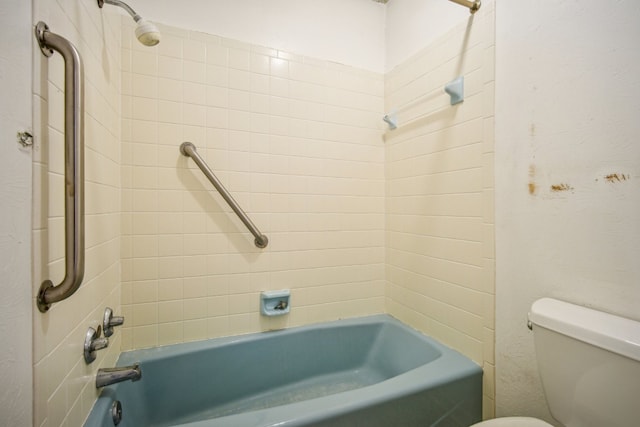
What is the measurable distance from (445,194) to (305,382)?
121 centimetres

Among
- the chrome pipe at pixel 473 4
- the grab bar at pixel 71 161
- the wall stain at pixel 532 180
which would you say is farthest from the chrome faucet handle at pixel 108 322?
the chrome pipe at pixel 473 4

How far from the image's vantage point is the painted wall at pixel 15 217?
48 centimetres

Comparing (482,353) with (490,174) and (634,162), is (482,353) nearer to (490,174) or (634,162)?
(490,174)

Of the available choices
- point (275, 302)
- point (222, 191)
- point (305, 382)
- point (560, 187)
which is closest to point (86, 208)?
point (222, 191)

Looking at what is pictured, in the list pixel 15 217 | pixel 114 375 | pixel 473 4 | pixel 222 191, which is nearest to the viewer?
pixel 15 217

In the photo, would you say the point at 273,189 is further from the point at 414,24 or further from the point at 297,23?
the point at 414,24

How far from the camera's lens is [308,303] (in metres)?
1.54

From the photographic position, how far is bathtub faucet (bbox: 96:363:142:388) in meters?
0.92

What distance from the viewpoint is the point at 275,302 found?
144 cm

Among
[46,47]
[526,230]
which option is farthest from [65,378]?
[526,230]

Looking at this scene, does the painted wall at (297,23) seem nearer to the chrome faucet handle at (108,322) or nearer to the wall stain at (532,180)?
the wall stain at (532,180)

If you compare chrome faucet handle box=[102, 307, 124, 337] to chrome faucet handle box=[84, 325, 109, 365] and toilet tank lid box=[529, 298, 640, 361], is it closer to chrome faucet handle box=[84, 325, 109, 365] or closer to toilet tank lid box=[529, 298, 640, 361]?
chrome faucet handle box=[84, 325, 109, 365]

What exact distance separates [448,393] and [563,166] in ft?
3.04

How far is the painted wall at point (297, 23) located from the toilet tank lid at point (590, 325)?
151 cm
